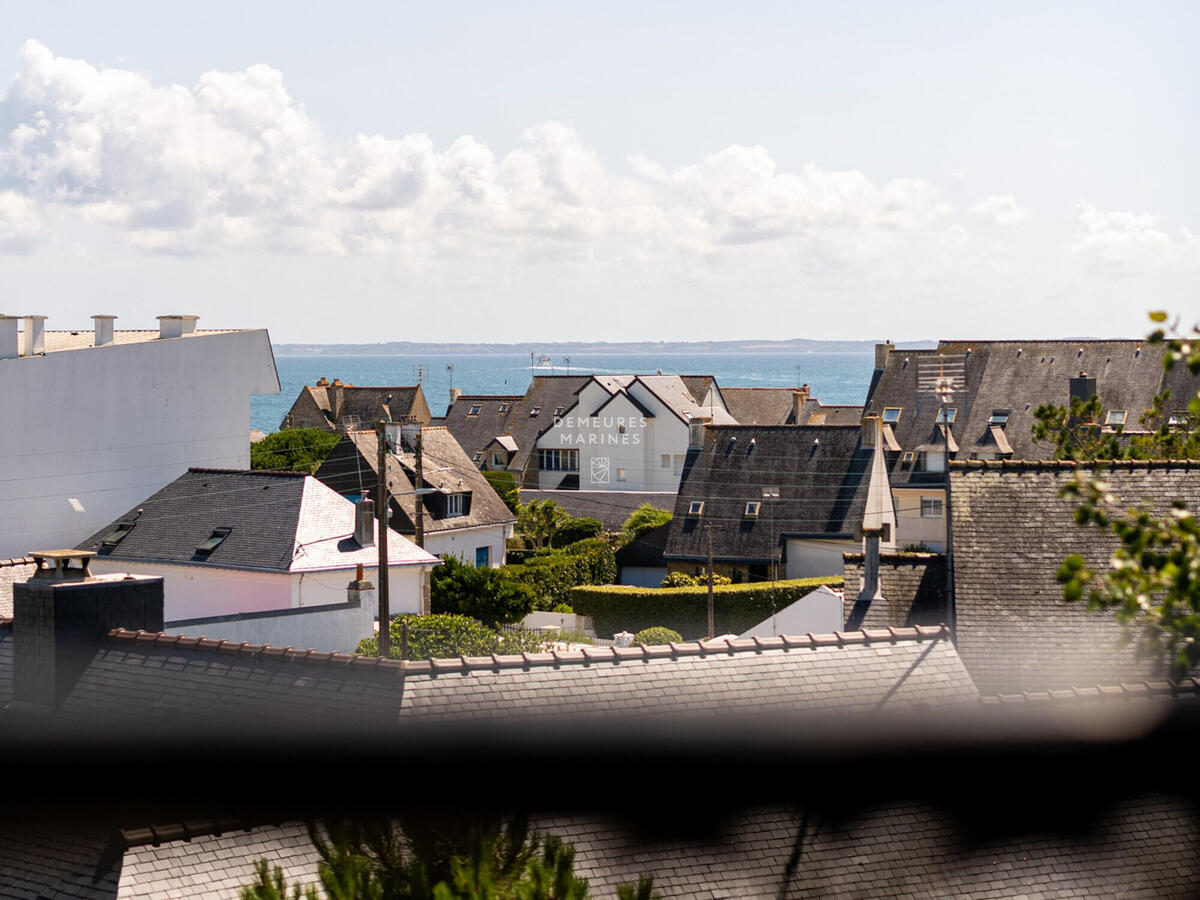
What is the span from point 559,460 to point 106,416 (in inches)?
1546

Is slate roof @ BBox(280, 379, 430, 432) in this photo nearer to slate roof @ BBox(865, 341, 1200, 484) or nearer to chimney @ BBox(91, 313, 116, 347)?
slate roof @ BBox(865, 341, 1200, 484)

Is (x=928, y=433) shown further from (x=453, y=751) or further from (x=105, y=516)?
(x=453, y=751)

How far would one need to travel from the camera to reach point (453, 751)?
13688 millimetres

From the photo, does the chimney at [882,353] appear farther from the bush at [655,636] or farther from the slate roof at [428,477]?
the bush at [655,636]

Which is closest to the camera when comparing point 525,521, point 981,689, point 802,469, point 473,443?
point 981,689

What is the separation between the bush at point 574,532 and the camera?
59344mm

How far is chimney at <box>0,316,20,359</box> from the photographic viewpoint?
3856cm

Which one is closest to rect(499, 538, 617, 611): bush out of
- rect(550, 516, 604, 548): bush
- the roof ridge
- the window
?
rect(550, 516, 604, 548): bush

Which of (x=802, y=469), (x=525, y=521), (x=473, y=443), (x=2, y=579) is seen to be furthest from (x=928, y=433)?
(x=2, y=579)

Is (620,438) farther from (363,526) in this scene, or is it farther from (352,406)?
(363,526)

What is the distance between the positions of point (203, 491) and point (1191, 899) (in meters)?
30.3

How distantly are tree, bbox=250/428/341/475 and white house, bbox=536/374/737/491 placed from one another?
44.6 ft

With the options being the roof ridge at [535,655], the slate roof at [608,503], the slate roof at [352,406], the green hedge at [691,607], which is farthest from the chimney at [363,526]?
the slate roof at [352,406]

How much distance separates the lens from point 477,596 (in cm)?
4119
